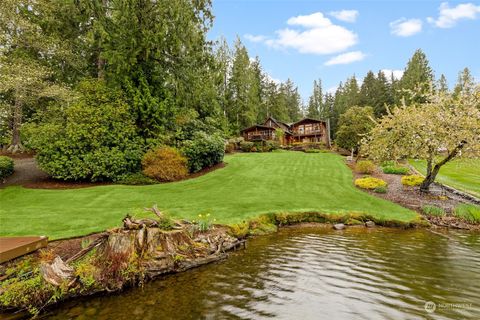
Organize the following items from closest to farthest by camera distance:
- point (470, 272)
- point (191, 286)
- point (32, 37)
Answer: point (191, 286), point (470, 272), point (32, 37)

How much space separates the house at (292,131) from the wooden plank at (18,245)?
165 feet

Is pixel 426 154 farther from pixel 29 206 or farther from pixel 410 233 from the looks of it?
pixel 29 206

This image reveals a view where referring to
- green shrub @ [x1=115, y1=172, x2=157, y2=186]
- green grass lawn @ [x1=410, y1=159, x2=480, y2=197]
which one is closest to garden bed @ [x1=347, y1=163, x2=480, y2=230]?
green grass lawn @ [x1=410, y1=159, x2=480, y2=197]

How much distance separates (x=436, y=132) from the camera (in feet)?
56.4

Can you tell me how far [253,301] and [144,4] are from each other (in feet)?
67.0

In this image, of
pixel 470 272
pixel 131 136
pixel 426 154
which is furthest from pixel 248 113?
pixel 470 272

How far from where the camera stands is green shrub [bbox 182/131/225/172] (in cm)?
2272

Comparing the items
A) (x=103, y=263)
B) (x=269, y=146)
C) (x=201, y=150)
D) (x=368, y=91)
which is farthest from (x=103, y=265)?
(x=368, y=91)

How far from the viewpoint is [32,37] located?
2114cm

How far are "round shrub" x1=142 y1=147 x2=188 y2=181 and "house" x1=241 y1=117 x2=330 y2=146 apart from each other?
37.5m

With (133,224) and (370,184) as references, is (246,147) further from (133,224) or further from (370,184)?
(133,224)

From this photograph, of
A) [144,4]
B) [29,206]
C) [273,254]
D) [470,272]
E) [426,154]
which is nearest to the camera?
[470,272]

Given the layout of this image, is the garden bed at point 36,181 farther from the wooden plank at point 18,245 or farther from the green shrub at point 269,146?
the green shrub at point 269,146

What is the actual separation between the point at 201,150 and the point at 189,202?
9273mm
